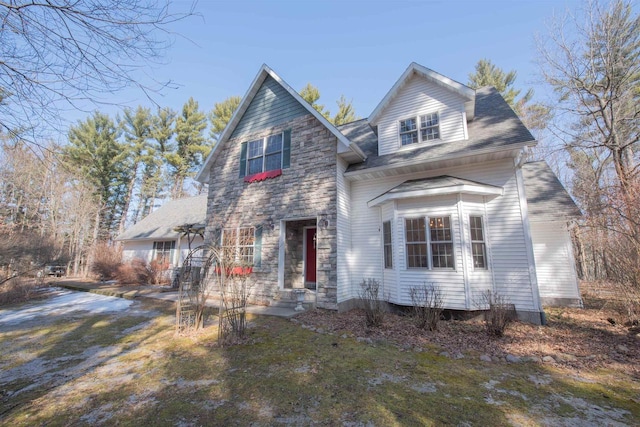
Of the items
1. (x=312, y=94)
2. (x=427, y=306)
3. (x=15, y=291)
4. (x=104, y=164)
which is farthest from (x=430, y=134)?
(x=104, y=164)

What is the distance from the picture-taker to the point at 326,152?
8930 millimetres

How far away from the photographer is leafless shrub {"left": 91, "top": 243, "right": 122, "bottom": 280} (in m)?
16.1

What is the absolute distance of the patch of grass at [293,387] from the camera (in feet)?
9.84

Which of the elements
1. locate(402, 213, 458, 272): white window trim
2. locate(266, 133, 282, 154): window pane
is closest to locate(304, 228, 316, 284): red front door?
locate(266, 133, 282, 154): window pane

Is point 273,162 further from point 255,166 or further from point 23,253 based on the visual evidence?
point 23,253

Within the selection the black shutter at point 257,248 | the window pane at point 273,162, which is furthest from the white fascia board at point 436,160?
the black shutter at point 257,248

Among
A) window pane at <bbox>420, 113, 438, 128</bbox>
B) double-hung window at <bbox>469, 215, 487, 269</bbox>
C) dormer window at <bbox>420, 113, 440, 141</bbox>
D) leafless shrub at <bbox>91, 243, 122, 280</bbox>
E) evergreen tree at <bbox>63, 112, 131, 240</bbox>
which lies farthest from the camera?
evergreen tree at <bbox>63, 112, 131, 240</bbox>

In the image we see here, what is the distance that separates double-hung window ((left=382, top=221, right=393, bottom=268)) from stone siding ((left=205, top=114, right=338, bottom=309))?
1655 mm

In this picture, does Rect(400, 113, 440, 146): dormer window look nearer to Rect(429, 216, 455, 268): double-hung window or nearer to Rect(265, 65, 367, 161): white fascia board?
Rect(265, 65, 367, 161): white fascia board

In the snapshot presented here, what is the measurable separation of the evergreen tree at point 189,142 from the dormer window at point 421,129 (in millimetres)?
22001

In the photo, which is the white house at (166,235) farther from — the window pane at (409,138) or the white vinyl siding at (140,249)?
the window pane at (409,138)

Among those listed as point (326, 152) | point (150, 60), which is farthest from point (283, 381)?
point (326, 152)

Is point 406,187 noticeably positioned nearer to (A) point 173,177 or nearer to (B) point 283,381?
(B) point 283,381

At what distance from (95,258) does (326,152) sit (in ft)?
54.8
